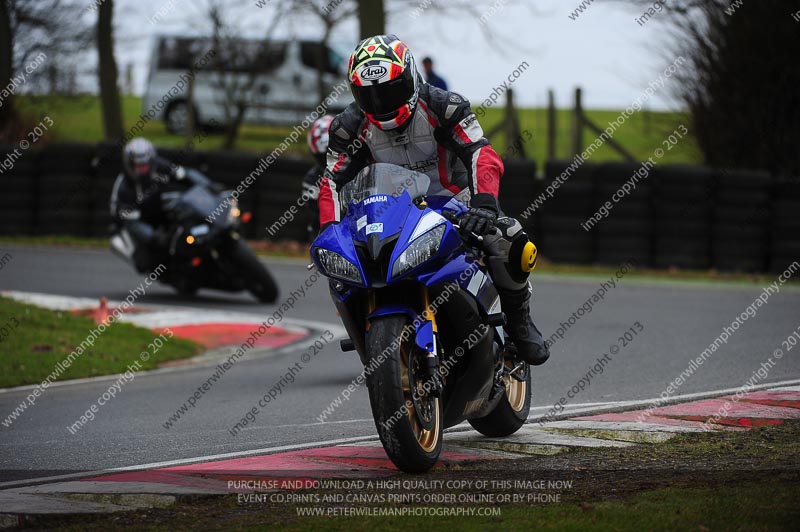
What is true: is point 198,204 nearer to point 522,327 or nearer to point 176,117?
point 522,327

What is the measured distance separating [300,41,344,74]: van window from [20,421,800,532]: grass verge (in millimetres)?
23809

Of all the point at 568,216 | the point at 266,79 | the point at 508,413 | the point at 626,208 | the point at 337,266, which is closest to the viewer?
the point at 337,266

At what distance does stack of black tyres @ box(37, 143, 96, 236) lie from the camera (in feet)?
63.7

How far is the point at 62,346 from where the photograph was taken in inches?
435

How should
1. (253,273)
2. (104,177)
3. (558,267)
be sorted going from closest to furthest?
(253,273) < (558,267) < (104,177)

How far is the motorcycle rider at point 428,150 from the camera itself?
241 inches

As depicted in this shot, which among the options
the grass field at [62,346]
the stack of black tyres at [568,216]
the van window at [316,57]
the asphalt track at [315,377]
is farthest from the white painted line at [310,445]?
the van window at [316,57]

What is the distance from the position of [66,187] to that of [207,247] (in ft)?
20.4

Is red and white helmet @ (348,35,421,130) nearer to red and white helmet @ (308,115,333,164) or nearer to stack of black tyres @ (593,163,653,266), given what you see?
red and white helmet @ (308,115,333,164)

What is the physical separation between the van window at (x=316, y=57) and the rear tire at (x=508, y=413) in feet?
74.6

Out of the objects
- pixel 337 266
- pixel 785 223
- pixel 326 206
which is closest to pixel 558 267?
pixel 785 223

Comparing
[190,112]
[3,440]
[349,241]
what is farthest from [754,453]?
[190,112]

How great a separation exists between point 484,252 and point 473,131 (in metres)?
0.61

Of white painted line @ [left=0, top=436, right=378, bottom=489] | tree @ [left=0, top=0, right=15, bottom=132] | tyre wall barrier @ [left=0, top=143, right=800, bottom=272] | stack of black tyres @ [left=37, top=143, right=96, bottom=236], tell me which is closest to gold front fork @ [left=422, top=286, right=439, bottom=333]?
white painted line @ [left=0, top=436, right=378, bottom=489]
